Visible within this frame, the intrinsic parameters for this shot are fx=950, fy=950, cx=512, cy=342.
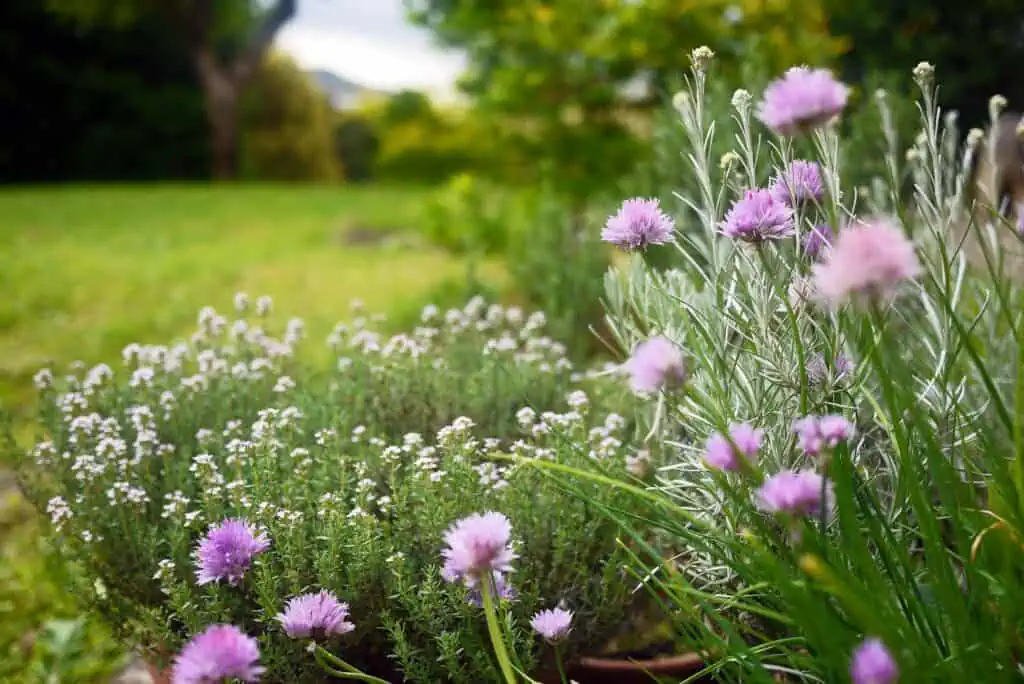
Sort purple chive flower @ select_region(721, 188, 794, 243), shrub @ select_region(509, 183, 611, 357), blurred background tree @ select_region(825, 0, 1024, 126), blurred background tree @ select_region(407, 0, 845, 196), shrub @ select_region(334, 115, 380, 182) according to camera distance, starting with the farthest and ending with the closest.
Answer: shrub @ select_region(334, 115, 380, 182), blurred background tree @ select_region(407, 0, 845, 196), blurred background tree @ select_region(825, 0, 1024, 126), shrub @ select_region(509, 183, 611, 357), purple chive flower @ select_region(721, 188, 794, 243)

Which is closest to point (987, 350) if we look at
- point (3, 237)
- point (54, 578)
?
point (54, 578)

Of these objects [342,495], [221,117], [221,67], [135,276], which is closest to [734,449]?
[342,495]

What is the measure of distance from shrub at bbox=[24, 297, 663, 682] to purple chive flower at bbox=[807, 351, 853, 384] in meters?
0.39

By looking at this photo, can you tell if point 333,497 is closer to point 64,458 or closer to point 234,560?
point 234,560

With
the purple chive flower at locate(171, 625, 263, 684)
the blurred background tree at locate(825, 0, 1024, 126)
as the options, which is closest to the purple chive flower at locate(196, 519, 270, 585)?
the purple chive flower at locate(171, 625, 263, 684)

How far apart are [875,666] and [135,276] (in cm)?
813

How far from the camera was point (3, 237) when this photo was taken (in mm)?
9945

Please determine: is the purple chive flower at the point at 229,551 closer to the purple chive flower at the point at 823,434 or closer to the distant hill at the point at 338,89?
the purple chive flower at the point at 823,434

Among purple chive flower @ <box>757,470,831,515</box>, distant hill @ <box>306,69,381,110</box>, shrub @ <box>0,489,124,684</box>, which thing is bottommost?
shrub @ <box>0,489,124,684</box>

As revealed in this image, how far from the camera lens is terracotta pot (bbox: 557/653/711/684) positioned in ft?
6.73

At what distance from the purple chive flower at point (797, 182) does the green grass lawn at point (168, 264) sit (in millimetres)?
3828

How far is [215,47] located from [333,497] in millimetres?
19118

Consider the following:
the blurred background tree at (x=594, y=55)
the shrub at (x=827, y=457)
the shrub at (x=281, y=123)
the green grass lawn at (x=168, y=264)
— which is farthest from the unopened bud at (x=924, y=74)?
the shrub at (x=281, y=123)

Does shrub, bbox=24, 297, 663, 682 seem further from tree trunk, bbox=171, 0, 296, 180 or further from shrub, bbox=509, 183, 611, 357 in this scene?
tree trunk, bbox=171, 0, 296, 180
